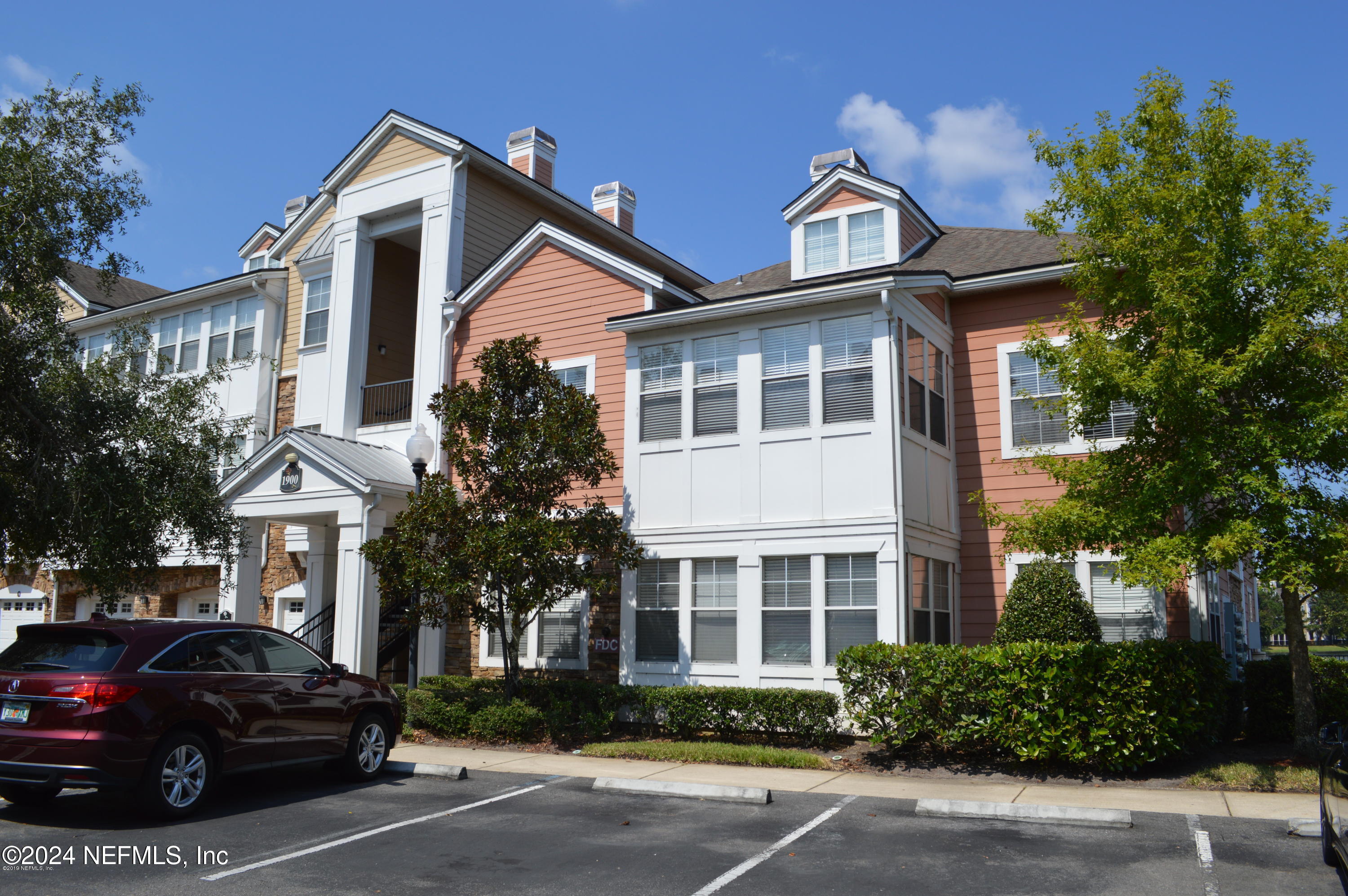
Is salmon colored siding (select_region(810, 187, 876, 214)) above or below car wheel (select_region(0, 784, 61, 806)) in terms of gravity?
above

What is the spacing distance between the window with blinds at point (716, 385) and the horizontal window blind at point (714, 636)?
104 inches

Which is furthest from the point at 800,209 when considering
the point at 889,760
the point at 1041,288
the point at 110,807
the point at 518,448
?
the point at 110,807

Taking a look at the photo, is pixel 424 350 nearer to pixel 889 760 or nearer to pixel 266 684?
pixel 266 684

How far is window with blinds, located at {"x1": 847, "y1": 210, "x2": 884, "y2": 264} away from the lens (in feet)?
54.6

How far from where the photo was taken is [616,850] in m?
7.43

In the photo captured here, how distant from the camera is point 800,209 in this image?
17094 millimetres

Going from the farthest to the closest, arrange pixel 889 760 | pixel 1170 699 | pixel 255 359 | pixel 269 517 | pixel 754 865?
pixel 255 359
pixel 269 517
pixel 889 760
pixel 1170 699
pixel 754 865

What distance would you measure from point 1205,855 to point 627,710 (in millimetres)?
8474

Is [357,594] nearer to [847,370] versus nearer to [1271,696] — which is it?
[847,370]

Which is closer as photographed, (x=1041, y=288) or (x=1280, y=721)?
(x=1280, y=721)

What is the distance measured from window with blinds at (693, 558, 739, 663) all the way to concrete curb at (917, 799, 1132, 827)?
18.2 feet

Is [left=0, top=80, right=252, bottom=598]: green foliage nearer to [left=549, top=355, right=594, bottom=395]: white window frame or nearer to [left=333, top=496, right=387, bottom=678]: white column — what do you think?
[left=333, top=496, right=387, bottom=678]: white column

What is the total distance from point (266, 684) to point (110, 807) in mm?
1549

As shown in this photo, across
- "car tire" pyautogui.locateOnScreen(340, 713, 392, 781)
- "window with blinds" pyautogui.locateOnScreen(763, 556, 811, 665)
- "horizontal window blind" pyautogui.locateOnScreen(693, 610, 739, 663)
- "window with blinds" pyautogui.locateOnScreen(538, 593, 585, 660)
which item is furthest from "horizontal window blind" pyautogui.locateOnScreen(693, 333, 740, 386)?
"car tire" pyautogui.locateOnScreen(340, 713, 392, 781)
